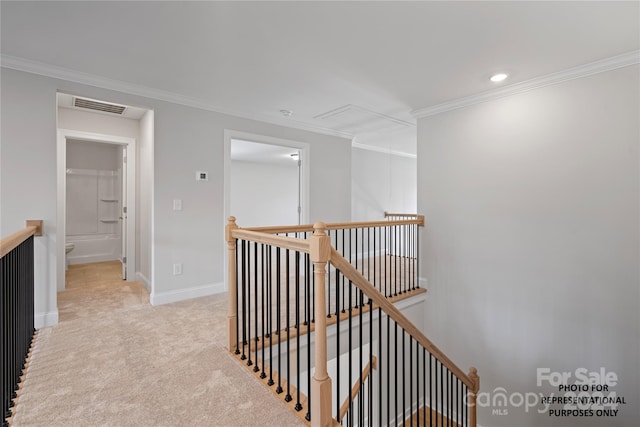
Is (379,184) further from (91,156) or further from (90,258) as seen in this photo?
(90,258)

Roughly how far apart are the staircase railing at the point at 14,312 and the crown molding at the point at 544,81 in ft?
13.5

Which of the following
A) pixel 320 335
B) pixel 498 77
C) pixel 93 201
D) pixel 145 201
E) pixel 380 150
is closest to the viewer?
pixel 320 335

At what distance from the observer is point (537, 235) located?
10.2ft

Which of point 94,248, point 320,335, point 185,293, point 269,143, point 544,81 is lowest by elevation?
point 185,293

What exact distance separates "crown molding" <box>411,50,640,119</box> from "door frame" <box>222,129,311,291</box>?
5.85 ft

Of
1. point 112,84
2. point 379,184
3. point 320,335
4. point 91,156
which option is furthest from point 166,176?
point 379,184

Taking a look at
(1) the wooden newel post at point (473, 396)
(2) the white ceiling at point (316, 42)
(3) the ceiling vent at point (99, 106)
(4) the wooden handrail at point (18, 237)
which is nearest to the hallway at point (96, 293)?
(4) the wooden handrail at point (18, 237)

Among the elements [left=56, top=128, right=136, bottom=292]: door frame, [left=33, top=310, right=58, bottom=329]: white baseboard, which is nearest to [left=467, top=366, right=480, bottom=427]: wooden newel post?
[left=33, top=310, right=58, bottom=329]: white baseboard

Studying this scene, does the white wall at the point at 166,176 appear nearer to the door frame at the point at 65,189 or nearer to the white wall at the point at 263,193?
the door frame at the point at 65,189

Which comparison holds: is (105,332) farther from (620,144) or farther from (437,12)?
(620,144)

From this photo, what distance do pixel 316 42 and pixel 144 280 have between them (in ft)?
12.1

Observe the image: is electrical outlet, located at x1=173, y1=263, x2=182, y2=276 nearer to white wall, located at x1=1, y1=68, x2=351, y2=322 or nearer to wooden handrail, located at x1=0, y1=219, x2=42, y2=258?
white wall, located at x1=1, y1=68, x2=351, y2=322

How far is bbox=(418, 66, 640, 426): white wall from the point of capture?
2.65 metres

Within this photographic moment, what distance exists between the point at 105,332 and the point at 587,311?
174 inches
